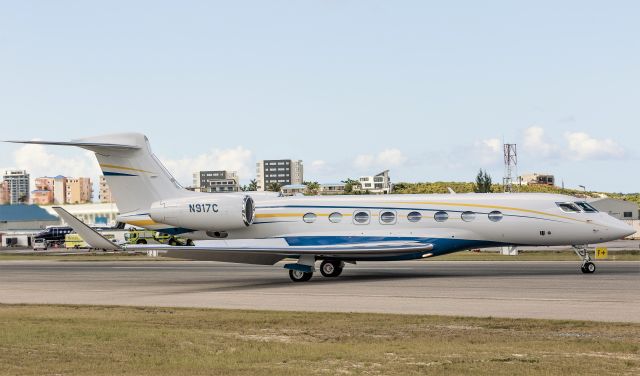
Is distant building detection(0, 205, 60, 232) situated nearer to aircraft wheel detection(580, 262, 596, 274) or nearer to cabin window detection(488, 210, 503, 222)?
cabin window detection(488, 210, 503, 222)

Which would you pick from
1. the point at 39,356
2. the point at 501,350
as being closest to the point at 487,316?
the point at 501,350

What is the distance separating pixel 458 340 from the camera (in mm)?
15992

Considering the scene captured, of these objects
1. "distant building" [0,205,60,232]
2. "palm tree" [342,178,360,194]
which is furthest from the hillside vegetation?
"distant building" [0,205,60,232]

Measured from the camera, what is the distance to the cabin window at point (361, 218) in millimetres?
31641

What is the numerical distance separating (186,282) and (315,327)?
1566 centimetres

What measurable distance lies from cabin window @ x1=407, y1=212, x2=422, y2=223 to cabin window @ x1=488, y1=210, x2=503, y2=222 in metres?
2.51

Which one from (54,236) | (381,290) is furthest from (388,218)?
(54,236)

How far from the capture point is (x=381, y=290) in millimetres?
26875

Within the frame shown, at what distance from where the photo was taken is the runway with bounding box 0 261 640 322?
2141 centimetres

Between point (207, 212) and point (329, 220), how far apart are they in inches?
178

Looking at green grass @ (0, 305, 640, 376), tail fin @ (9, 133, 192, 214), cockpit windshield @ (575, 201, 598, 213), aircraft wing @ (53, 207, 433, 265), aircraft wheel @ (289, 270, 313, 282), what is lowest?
green grass @ (0, 305, 640, 376)

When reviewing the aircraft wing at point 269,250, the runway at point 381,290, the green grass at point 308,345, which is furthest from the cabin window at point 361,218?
the green grass at point 308,345

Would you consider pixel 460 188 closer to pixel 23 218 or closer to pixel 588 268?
pixel 23 218

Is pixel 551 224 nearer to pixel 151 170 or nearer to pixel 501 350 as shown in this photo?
pixel 151 170
